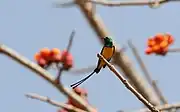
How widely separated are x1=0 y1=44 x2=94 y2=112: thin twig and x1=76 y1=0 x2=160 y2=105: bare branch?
0.58 metres

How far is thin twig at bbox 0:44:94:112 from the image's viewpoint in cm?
260

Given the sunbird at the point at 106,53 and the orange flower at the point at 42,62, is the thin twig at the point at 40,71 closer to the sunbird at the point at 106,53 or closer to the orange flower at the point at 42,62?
the orange flower at the point at 42,62

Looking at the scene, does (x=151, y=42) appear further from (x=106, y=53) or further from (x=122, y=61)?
(x=106, y=53)

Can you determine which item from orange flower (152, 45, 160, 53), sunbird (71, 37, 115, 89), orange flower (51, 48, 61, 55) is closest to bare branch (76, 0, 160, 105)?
orange flower (51, 48, 61, 55)

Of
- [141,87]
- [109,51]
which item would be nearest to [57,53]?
[141,87]

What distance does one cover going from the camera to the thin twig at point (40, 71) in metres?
2.60

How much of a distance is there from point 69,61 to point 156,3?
2.74ft

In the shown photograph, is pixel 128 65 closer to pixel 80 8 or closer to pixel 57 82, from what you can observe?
pixel 80 8

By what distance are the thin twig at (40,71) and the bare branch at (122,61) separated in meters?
0.58

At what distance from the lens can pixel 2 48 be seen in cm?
270

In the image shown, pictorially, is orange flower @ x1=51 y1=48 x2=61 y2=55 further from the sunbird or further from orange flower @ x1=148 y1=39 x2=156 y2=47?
the sunbird

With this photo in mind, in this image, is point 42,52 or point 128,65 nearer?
point 42,52

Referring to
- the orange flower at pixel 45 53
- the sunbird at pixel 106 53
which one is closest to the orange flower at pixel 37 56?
the orange flower at pixel 45 53

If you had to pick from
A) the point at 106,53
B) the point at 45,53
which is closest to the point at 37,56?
the point at 45,53
